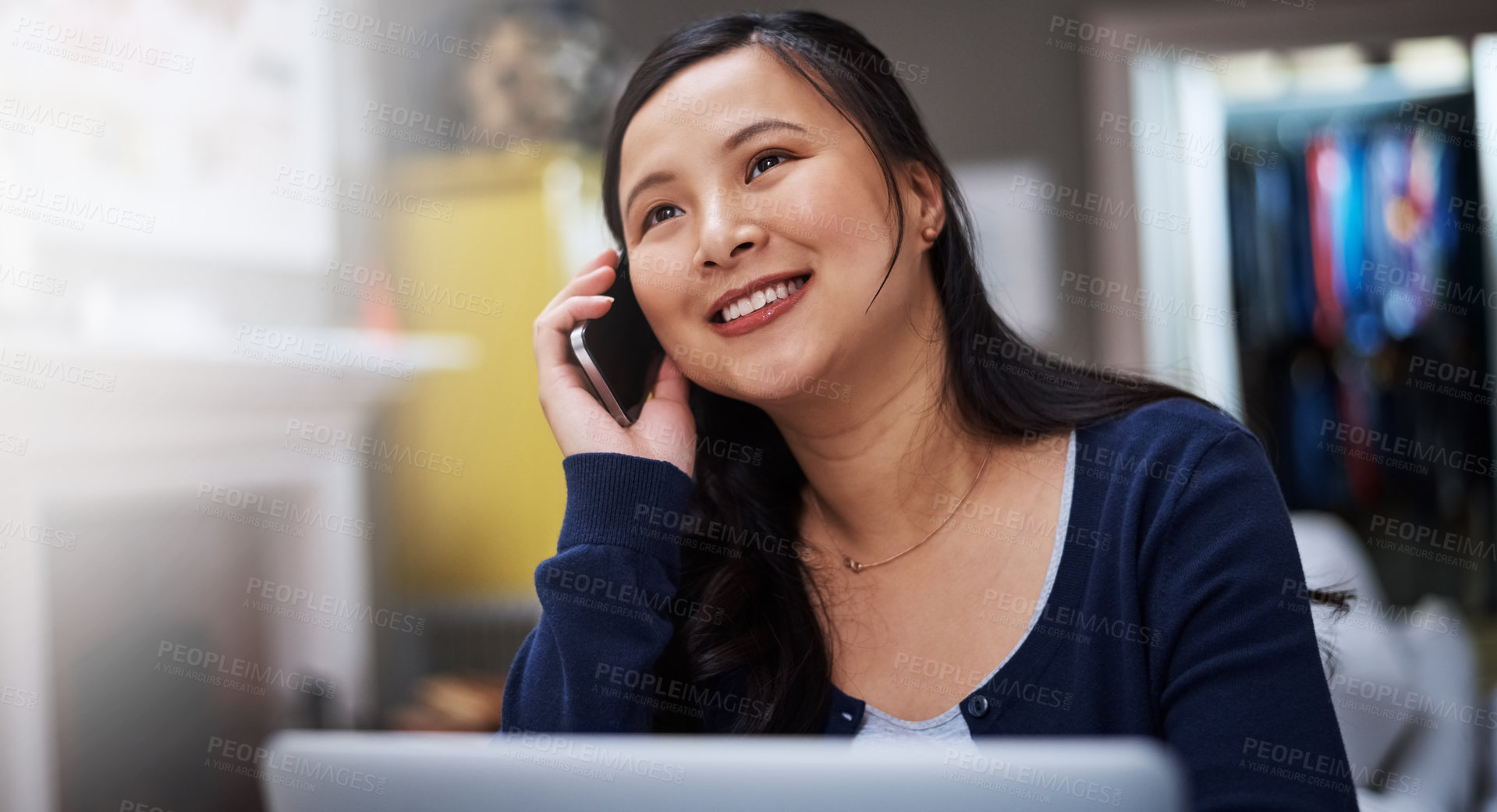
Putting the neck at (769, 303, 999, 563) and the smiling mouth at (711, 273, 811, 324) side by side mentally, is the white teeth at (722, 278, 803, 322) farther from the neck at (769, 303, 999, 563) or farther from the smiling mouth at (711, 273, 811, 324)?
the neck at (769, 303, 999, 563)

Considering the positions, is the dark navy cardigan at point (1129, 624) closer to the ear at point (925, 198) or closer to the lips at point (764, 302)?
the lips at point (764, 302)

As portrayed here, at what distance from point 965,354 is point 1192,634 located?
0.38 metres

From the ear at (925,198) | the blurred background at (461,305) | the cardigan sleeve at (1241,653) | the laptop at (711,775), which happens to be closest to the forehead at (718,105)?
the ear at (925,198)

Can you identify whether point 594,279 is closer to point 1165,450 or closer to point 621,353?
point 621,353

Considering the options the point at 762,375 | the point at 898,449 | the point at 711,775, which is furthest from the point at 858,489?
the point at 711,775

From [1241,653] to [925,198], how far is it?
0.55 metres

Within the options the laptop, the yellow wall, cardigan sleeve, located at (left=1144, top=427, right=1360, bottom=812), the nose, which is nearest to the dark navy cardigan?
cardigan sleeve, located at (left=1144, top=427, right=1360, bottom=812)

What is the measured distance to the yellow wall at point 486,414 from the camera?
9.18 feet

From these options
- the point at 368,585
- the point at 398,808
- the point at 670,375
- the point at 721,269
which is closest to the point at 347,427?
the point at 368,585

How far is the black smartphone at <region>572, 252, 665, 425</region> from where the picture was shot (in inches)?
45.5

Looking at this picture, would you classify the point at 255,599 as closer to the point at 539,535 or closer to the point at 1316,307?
the point at 539,535

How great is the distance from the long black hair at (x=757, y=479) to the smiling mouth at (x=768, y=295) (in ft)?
0.30

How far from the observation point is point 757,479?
124 cm

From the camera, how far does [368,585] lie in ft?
8.78
